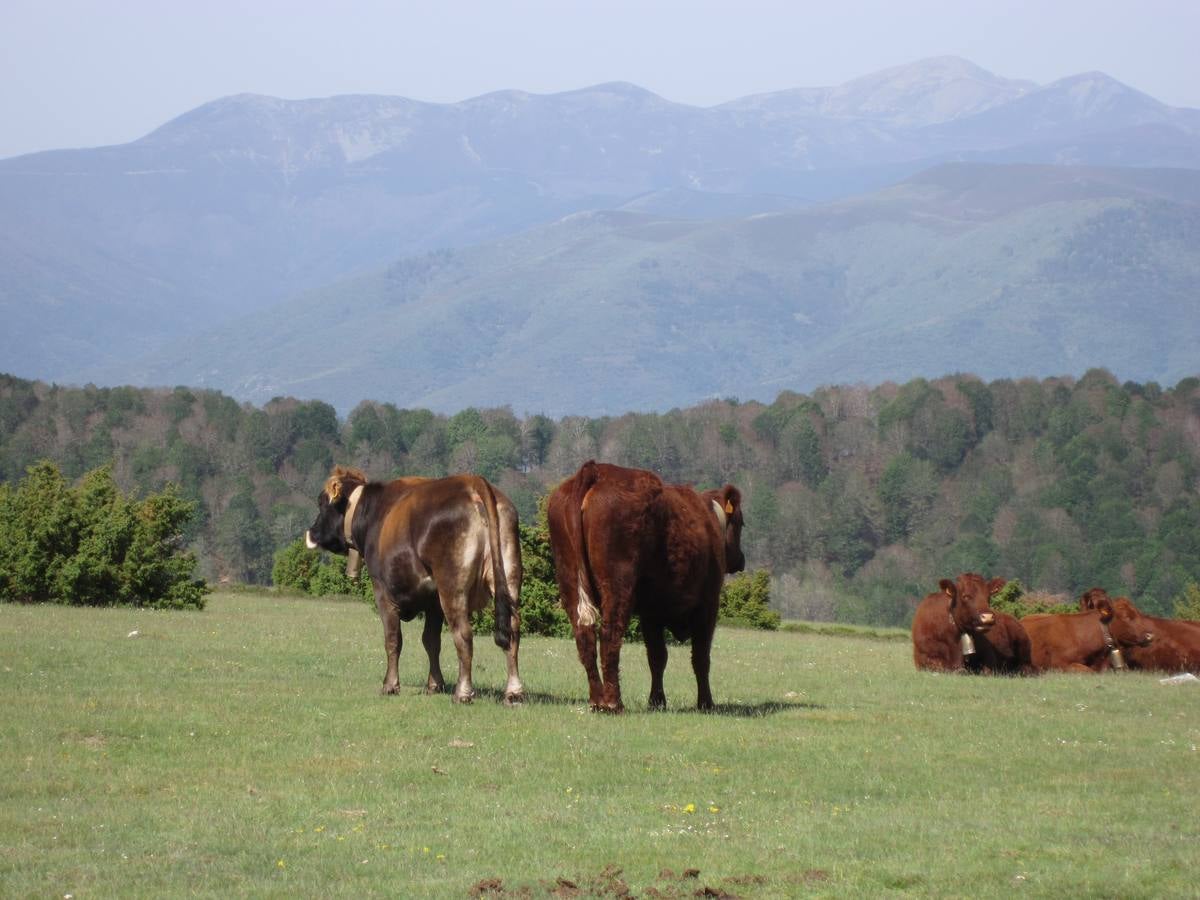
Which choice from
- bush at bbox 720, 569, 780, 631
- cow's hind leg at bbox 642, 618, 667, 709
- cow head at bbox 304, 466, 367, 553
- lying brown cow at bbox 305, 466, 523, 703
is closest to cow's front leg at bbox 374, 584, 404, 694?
lying brown cow at bbox 305, 466, 523, 703

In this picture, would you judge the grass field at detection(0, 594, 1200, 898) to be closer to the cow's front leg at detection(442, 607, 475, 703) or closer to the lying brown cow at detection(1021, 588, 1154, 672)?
the cow's front leg at detection(442, 607, 475, 703)

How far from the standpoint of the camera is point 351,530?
19906 millimetres

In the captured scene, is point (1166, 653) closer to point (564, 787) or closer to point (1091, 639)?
point (1091, 639)

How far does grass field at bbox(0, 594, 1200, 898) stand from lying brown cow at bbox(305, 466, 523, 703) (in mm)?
717

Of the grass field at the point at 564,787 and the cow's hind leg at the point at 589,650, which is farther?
the cow's hind leg at the point at 589,650

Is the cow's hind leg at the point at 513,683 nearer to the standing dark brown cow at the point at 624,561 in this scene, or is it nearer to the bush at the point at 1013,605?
the standing dark brown cow at the point at 624,561

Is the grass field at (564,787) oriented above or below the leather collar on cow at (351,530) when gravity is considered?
below

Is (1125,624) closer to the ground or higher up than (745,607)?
higher up

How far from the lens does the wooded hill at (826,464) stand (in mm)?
116125

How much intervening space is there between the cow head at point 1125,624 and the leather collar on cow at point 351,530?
12480 mm

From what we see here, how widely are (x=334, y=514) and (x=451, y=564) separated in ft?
10.5

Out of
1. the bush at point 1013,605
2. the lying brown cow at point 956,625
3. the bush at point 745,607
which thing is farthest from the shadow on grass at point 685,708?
the bush at point 745,607

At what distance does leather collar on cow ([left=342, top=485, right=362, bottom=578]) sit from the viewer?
1990 centimetres

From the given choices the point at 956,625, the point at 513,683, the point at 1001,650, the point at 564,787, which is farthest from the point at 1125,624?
the point at 564,787
